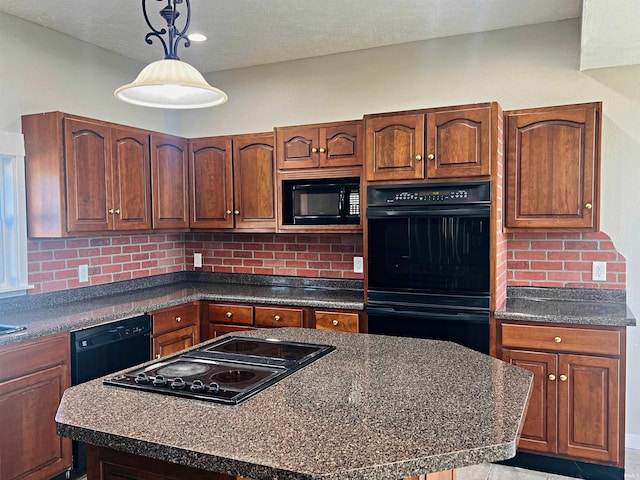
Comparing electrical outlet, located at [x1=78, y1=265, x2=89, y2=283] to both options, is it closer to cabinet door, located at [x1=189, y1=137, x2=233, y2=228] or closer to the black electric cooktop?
cabinet door, located at [x1=189, y1=137, x2=233, y2=228]

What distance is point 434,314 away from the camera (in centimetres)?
310

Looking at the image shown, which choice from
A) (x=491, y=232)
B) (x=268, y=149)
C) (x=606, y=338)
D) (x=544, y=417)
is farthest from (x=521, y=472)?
(x=268, y=149)

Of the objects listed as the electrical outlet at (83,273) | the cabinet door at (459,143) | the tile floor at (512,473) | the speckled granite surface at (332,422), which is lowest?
Result: the tile floor at (512,473)

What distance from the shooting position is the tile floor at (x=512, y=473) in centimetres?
284

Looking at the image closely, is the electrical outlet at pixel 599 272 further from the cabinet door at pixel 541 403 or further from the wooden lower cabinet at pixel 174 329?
the wooden lower cabinet at pixel 174 329

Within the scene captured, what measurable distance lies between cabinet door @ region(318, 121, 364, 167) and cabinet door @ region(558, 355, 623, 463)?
1.80 m

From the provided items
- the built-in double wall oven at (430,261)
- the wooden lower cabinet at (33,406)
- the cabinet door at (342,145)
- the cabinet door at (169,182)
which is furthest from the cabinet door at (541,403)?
the cabinet door at (169,182)

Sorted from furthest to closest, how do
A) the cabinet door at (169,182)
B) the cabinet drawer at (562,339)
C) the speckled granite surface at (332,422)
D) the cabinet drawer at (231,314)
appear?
the cabinet door at (169,182)
the cabinet drawer at (231,314)
the cabinet drawer at (562,339)
the speckled granite surface at (332,422)

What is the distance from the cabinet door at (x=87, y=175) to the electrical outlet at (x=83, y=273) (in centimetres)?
42

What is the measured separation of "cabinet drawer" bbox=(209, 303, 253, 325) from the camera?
3.59 metres

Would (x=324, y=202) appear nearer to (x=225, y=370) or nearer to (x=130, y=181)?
(x=130, y=181)

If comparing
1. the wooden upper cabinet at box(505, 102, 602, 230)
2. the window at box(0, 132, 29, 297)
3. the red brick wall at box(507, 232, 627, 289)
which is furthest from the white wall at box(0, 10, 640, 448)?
the wooden upper cabinet at box(505, 102, 602, 230)

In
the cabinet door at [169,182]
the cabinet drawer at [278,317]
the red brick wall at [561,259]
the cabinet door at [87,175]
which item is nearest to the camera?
the cabinet door at [87,175]

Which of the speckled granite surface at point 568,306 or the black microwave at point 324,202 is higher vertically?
the black microwave at point 324,202
